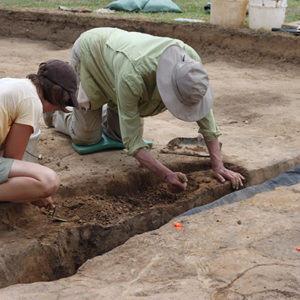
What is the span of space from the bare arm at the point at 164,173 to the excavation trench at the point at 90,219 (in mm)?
213

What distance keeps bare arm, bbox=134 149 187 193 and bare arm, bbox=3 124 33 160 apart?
0.77 meters

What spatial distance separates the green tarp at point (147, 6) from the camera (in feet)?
29.2

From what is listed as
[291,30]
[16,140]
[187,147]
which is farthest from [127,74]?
[291,30]

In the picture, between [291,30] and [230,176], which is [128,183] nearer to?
[230,176]

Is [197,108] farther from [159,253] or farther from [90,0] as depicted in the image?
[90,0]

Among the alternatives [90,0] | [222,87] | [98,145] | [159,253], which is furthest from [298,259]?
[90,0]

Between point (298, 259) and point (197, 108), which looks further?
point (197, 108)

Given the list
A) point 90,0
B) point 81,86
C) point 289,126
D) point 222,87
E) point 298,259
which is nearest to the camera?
point 298,259

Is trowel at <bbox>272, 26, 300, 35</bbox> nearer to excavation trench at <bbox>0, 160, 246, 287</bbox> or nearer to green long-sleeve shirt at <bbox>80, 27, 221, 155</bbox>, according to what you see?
excavation trench at <bbox>0, 160, 246, 287</bbox>

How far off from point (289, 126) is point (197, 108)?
73.8 inches

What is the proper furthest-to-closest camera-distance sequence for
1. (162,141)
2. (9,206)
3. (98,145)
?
1. (162,141)
2. (98,145)
3. (9,206)

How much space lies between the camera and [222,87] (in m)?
6.24

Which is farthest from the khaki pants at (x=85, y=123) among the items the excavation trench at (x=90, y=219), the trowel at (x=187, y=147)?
the excavation trench at (x=90, y=219)

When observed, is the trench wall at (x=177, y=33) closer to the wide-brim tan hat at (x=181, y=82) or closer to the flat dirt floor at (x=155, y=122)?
the flat dirt floor at (x=155, y=122)
